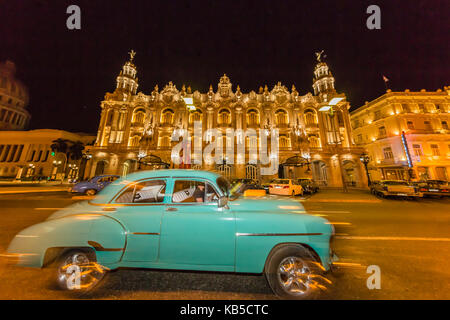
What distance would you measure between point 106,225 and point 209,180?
163cm

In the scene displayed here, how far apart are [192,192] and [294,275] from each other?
2158 mm

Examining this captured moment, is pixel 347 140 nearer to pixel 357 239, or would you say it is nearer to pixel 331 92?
pixel 331 92

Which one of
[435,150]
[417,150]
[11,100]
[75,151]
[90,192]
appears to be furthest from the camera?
[11,100]

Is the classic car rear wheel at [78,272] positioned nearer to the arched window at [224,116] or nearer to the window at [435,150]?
the arched window at [224,116]

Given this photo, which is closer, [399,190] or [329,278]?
[329,278]

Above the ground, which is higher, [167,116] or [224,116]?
[167,116]

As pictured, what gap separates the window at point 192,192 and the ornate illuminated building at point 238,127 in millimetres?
21826

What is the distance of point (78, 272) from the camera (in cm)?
223

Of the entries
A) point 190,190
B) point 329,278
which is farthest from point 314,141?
point 190,190

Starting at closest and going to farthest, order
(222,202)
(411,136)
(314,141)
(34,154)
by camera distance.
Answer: (222,202), (411,136), (314,141), (34,154)

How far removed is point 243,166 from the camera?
2544 cm

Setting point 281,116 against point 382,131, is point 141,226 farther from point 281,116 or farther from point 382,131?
point 382,131

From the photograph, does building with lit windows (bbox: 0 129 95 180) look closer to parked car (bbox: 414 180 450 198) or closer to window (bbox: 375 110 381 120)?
parked car (bbox: 414 180 450 198)
